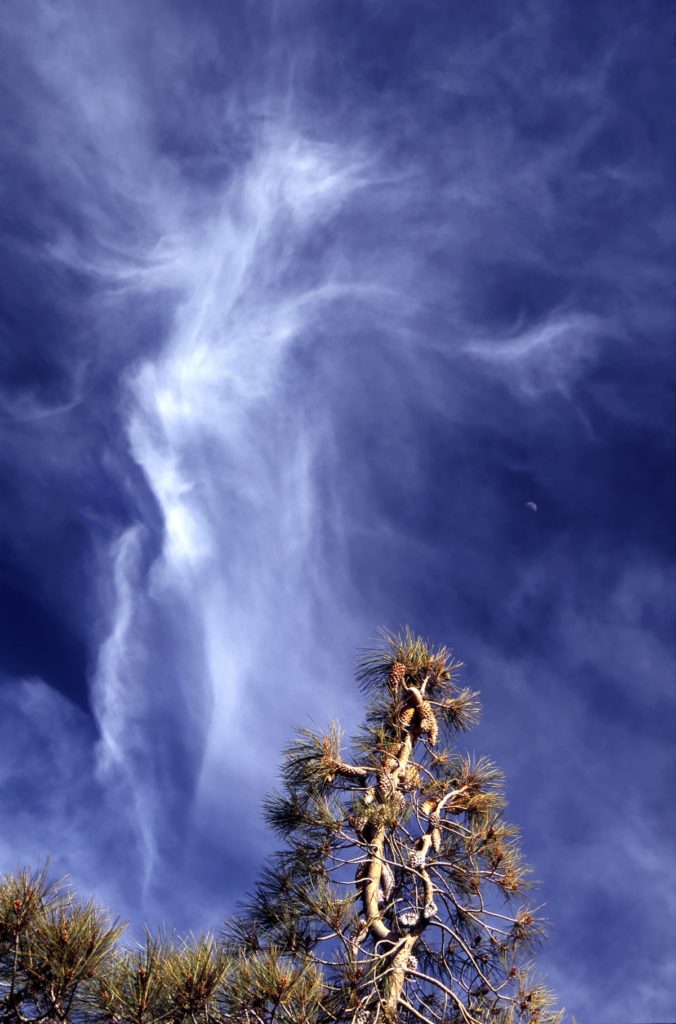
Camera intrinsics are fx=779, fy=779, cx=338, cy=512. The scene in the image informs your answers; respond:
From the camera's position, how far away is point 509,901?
618cm

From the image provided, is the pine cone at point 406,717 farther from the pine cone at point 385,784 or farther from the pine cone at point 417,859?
the pine cone at point 417,859

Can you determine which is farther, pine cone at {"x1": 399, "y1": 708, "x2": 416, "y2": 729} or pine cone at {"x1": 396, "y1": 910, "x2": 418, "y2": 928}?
pine cone at {"x1": 399, "y1": 708, "x2": 416, "y2": 729}

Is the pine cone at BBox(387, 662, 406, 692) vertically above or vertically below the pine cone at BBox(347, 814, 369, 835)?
above

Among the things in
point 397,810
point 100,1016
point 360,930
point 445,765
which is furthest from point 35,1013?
point 445,765

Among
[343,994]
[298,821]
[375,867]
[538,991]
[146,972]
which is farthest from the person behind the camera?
[298,821]

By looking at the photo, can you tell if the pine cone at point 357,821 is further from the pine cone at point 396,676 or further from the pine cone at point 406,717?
the pine cone at point 396,676

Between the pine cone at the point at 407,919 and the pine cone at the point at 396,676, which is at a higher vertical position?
the pine cone at the point at 396,676

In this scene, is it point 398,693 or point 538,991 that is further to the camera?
point 398,693

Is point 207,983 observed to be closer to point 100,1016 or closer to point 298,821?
point 100,1016

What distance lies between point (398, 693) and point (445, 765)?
755 mm

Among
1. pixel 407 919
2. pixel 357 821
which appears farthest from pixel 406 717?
pixel 407 919

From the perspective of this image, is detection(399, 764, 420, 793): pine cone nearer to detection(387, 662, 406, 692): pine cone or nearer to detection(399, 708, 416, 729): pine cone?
detection(399, 708, 416, 729): pine cone

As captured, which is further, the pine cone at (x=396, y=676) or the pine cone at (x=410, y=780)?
the pine cone at (x=396, y=676)

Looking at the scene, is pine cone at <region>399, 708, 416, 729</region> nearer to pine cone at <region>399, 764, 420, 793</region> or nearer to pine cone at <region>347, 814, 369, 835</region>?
pine cone at <region>399, 764, 420, 793</region>
